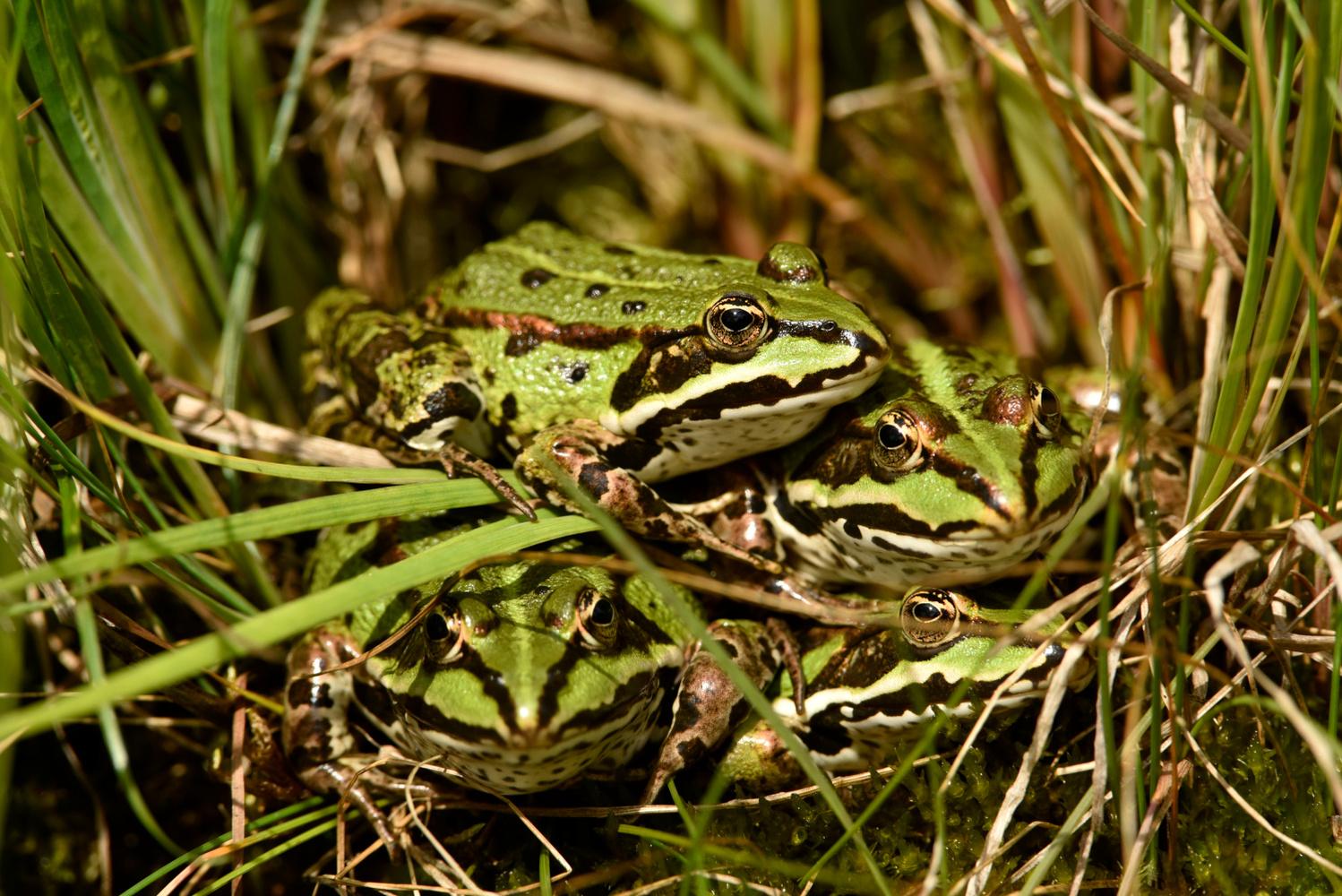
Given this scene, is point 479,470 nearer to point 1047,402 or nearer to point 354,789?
point 354,789

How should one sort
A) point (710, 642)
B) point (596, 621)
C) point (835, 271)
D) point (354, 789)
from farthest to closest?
point (835, 271)
point (354, 789)
point (596, 621)
point (710, 642)

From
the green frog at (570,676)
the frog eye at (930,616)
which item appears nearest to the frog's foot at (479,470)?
the green frog at (570,676)

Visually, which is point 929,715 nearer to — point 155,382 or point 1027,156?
point 1027,156

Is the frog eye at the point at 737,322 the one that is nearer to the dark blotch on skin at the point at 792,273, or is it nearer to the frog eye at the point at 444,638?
the dark blotch on skin at the point at 792,273

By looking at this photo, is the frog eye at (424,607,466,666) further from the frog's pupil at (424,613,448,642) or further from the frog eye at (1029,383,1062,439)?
the frog eye at (1029,383,1062,439)

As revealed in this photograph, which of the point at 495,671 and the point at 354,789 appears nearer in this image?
the point at 495,671

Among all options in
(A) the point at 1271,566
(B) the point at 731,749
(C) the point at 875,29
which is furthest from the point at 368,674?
(C) the point at 875,29

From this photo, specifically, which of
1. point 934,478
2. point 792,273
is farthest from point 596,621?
point 792,273
